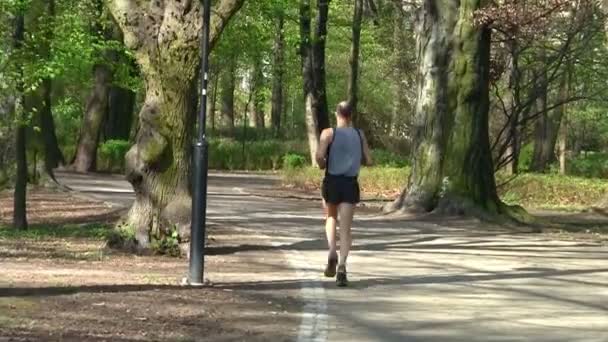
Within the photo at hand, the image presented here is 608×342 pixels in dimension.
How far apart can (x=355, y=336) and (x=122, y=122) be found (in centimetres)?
4291

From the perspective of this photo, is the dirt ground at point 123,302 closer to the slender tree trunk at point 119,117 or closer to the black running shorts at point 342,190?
the black running shorts at point 342,190

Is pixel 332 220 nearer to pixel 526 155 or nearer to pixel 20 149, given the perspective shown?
pixel 20 149

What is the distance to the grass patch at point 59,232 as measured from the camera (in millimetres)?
18083

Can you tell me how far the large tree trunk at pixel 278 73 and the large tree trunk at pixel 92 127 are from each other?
23.2 feet

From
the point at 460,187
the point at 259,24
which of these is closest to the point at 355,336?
the point at 460,187

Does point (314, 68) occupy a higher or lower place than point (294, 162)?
higher

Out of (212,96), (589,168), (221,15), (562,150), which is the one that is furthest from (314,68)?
(221,15)

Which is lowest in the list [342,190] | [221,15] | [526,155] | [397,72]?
[342,190]

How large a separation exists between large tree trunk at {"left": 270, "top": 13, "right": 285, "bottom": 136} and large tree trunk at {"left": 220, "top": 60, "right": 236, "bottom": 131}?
7.38ft

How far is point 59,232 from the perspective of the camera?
62.7 feet

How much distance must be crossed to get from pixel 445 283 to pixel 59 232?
928 centimetres

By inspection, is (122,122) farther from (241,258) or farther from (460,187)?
(241,258)

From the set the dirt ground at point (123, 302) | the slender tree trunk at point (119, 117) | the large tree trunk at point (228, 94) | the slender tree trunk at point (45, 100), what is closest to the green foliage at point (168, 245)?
the dirt ground at point (123, 302)

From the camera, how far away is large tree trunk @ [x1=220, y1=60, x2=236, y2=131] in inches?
2258
